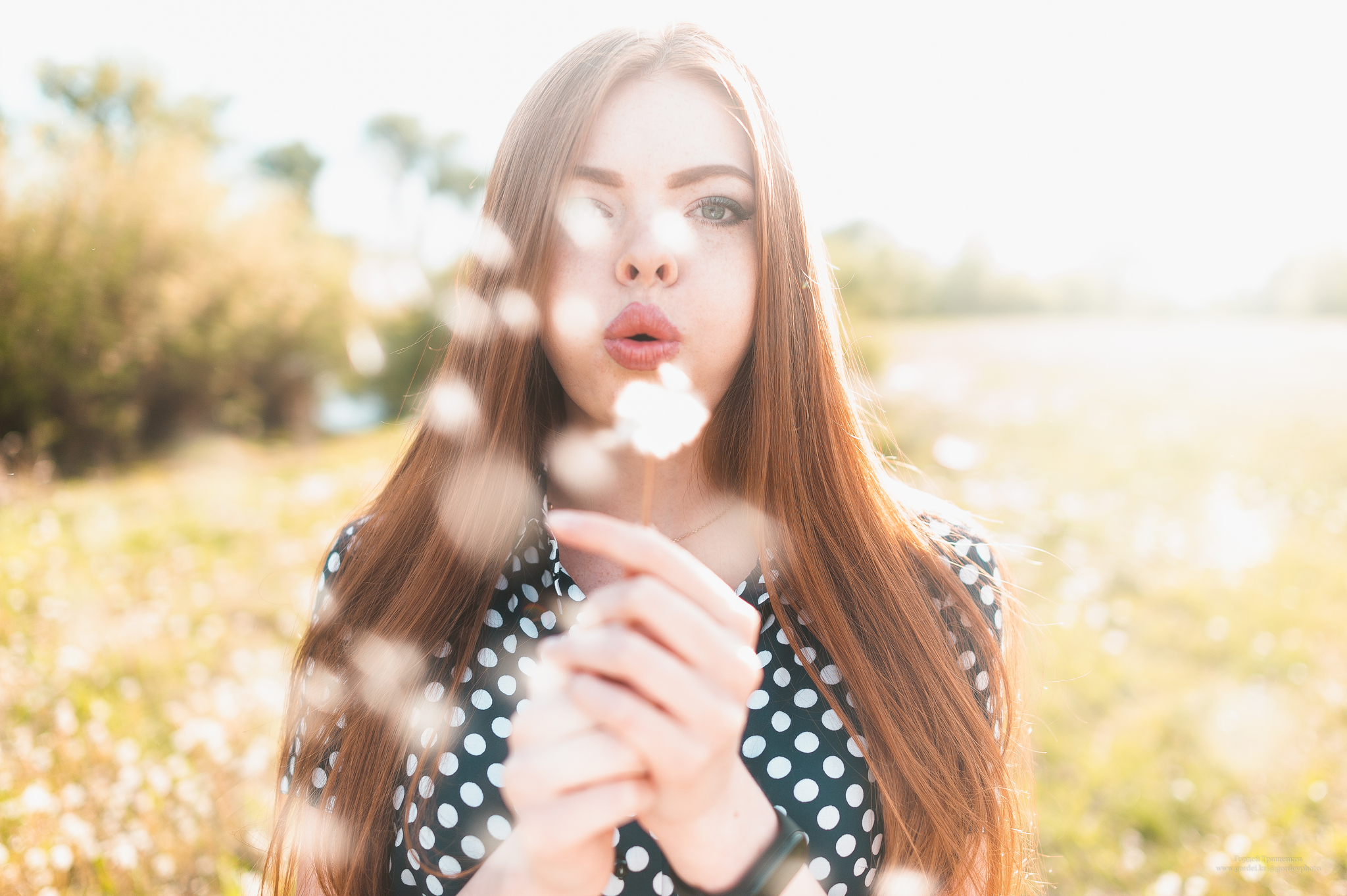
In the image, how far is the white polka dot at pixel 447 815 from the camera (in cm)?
145

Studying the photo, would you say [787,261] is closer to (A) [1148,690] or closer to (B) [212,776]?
(B) [212,776]

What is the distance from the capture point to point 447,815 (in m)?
1.45

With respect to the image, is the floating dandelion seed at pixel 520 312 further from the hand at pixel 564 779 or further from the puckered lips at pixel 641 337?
the hand at pixel 564 779

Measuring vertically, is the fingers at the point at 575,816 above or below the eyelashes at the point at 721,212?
below

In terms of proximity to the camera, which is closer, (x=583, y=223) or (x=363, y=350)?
(x=583, y=223)

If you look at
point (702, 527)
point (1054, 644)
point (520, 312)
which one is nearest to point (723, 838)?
point (702, 527)

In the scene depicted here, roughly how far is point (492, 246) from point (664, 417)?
0.94m

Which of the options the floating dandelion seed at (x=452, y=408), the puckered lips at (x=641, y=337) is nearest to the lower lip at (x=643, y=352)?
the puckered lips at (x=641, y=337)

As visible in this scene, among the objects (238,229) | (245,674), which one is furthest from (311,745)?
(238,229)

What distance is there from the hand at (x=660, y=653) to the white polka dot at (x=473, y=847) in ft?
2.50

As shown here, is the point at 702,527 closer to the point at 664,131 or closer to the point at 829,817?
the point at 829,817

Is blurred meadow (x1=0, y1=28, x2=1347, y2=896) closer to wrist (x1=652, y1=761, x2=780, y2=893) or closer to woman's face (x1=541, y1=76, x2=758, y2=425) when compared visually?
woman's face (x1=541, y1=76, x2=758, y2=425)

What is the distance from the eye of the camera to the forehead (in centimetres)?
145

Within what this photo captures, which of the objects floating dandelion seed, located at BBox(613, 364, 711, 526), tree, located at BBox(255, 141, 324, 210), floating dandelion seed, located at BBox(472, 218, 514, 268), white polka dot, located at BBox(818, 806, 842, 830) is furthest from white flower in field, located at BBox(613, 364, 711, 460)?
tree, located at BBox(255, 141, 324, 210)
